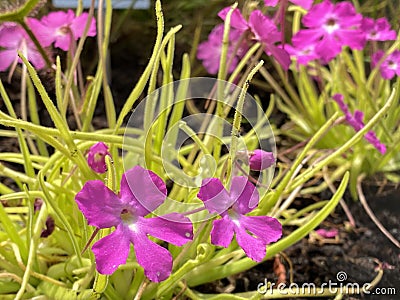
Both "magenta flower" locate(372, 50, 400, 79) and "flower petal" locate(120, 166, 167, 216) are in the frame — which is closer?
"flower petal" locate(120, 166, 167, 216)

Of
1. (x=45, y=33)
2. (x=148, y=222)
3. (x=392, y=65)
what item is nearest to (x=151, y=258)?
(x=148, y=222)

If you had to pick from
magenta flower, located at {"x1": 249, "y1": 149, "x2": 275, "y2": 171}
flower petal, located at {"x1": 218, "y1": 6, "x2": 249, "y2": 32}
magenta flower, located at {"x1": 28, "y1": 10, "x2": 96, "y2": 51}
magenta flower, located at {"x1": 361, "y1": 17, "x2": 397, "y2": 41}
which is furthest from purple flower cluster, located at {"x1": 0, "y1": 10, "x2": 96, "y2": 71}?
magenta flower, located at {"x1": 361, "y1": 17, "x2": 397, "y2": 41}

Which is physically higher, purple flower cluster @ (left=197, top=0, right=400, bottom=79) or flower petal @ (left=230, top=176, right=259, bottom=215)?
purple flower cluster @ (left=197, top=0, right=400, bottom=79)

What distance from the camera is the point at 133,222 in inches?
23.9

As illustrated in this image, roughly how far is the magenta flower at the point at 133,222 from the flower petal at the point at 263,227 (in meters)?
0.06

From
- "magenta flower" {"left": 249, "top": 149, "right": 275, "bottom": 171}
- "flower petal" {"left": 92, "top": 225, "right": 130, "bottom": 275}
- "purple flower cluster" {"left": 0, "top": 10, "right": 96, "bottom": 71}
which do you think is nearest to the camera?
"flower petal" {"left": 92, "top": 225, "right": 130, "bottom": 275}

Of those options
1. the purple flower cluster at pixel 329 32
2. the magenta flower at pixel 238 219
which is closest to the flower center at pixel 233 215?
the magenta flower at pixel 238 219

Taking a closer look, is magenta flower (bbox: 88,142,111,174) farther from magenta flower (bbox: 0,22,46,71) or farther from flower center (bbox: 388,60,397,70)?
flower center (bbox: 388,60,397,70)

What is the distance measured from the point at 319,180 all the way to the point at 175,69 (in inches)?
25.3

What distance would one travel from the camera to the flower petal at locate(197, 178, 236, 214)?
1.96ft

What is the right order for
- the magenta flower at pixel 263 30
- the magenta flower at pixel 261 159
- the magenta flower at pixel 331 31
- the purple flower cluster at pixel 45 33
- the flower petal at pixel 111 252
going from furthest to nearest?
1. the magenta flower at pixel 331 31
2. the purple flower cluster at pixel 45 33
3. the magenta flower at pixel 263 30
4. the magenta flower at pixel 261 159
5. the flower petal at pixel 111 252

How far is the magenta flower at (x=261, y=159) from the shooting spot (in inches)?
27.0

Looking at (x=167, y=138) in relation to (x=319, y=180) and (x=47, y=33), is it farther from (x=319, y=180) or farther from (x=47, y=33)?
(x=319, y=180)

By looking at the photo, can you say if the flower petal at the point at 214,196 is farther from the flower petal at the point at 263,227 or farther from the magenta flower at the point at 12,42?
the magenta flower at the point at 12,42
